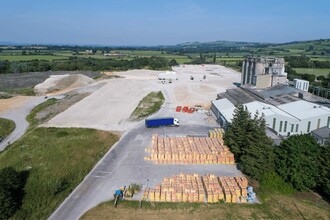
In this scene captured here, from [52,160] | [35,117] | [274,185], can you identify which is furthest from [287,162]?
[35,117]

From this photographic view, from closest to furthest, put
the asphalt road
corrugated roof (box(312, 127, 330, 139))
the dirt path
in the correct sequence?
the asphalt road
corrugated roof (box(312, 127, 330, 139))
the dirt path

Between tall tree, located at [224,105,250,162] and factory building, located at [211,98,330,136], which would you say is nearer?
tall tree, located at [224,105,250,162]

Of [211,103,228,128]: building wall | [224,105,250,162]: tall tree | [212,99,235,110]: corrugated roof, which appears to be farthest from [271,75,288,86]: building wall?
[224,105,250,162]: tall tree

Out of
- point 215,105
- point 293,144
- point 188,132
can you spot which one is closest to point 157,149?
point 188,132

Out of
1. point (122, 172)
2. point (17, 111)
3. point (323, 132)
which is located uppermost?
point (323, 132)

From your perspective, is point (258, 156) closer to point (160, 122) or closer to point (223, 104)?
point (160, 122)

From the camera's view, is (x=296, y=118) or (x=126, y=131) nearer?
(x=296, y=118)

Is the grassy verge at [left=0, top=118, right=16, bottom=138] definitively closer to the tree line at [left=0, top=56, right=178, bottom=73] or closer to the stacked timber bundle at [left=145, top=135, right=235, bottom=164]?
the stacked timber bundle at [left=145, top=135, right=235, bottom=164]

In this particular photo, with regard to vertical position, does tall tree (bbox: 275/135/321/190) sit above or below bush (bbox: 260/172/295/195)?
above
